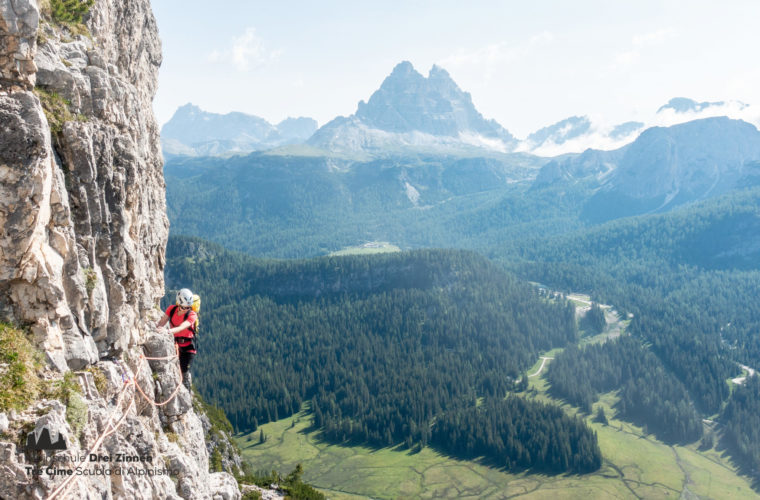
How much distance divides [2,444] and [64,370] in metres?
4.19

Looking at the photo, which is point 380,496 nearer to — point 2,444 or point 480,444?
point 480,444

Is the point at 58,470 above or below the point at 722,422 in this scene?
above

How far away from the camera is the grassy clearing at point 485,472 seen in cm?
11570

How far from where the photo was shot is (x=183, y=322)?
91.9 ft

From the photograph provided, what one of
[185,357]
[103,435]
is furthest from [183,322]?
[103,435]

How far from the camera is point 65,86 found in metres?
24.7

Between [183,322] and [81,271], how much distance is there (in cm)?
641

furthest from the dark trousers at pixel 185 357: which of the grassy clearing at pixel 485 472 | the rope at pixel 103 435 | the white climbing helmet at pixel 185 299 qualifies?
the grassy clearing at pixel 485 472

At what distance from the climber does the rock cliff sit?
5.31 feet

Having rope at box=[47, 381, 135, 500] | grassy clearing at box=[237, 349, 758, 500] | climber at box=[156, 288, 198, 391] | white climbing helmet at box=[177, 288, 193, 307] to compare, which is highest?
white climbing helmet at box=[177, 288, 193, 307]

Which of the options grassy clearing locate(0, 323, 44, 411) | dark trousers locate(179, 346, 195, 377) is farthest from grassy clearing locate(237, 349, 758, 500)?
grassy clearing locate(0, 323, 44, 411)

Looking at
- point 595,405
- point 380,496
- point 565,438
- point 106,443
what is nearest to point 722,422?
point 595,405

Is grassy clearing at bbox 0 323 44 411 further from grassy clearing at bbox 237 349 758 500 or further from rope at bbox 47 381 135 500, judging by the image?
grassy clearing at bbox 237 349 758 500

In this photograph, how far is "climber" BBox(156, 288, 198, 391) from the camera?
27.4 metres
